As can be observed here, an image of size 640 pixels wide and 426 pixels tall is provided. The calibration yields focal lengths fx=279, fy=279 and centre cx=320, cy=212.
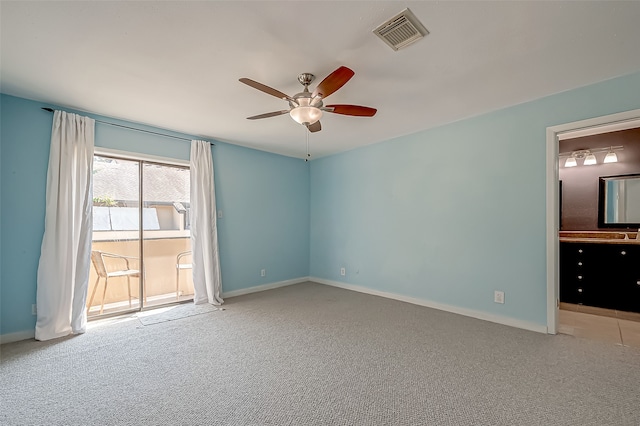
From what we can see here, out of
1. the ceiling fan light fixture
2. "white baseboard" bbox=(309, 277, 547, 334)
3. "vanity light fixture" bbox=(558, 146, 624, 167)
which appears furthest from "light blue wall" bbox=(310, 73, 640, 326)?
the ceiling fan light fixture

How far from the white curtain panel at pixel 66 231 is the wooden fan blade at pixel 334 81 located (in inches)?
112

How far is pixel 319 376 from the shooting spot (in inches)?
83.0

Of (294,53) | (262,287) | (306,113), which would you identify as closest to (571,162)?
(306,113)

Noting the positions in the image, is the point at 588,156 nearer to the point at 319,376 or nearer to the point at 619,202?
the point at 619,202

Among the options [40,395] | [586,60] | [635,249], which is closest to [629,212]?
[635,249]

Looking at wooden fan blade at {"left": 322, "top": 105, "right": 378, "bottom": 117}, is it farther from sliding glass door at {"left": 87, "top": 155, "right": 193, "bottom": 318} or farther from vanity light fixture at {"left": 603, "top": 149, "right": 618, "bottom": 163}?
vanity light fixture at {"left": 603, "top": 149, "right": 618, "bottom": 163}

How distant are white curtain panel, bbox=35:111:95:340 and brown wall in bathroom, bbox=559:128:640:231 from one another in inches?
251

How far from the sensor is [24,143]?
2879mm

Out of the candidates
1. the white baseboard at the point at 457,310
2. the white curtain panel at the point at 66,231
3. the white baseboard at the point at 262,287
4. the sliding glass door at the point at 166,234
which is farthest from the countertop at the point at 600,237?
the white curtain panel at the point at 66,231

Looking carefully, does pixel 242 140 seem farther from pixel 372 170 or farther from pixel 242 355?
pixel 242 355

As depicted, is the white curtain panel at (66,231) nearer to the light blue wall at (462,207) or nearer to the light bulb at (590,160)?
the light blue wall at (462,207)

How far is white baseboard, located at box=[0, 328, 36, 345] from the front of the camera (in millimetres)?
2746

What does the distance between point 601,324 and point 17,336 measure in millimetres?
6282

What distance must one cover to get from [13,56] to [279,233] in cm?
379
